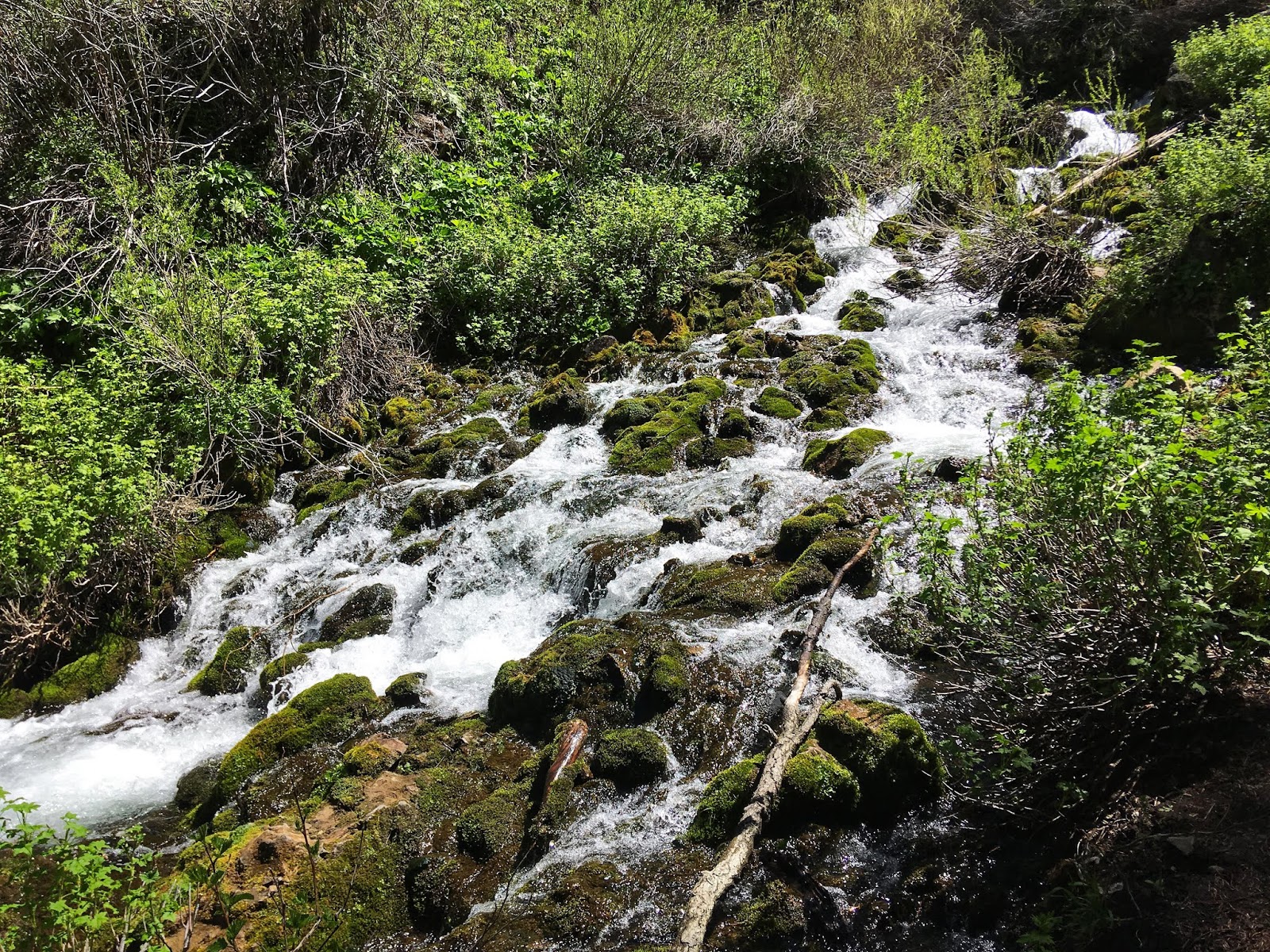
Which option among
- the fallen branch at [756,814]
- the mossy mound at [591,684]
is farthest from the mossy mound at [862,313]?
the mossy mound at [591,684]

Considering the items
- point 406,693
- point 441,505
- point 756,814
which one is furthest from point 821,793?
point 441,505

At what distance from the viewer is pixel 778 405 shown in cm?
1012

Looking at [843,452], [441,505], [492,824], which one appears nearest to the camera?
[492,824]

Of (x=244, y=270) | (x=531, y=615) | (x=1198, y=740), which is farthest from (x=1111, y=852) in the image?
(x=244, y=270)

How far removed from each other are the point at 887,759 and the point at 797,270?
11.7 meters

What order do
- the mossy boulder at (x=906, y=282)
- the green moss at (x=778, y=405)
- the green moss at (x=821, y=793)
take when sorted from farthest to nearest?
the mossy boulder at (x=906, y=282), the green moss at (x=778, y=405), the green moss at (x=821, y=793)

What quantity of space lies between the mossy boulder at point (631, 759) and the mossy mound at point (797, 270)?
10409 millimetres

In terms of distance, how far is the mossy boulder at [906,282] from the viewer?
13.0 meters

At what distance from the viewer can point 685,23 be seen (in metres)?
16.5

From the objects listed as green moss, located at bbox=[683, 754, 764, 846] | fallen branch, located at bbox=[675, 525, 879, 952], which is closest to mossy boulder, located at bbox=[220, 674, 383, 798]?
green moss, located at bbox=[683, 754, 764, 846]

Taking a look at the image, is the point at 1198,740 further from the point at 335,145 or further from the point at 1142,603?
the point at 335,145

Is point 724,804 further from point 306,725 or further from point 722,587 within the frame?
point 306,725

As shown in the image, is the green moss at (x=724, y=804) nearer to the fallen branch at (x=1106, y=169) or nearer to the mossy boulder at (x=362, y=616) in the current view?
the mossy boulder at (x=362, y=616)

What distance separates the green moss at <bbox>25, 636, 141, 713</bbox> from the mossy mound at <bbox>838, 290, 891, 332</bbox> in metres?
11.1
